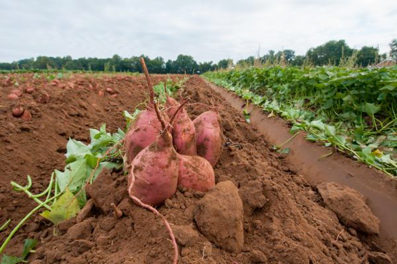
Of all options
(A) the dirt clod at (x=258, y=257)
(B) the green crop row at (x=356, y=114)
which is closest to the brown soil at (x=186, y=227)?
(A) the dirt clod at (x=258, y=257)

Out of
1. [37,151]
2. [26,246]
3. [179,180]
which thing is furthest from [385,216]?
[37,151]

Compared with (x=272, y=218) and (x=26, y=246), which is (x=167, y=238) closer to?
(x=272, y=218)

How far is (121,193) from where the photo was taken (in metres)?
1.26

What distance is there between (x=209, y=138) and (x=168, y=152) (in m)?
0.48

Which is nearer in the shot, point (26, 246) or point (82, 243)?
point (82, 243)

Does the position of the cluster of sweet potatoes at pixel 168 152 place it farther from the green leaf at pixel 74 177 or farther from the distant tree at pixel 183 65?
the distant tree at pixel 183 65

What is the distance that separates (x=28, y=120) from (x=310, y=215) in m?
3.16

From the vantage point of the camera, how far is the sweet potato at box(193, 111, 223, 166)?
63.9 inches

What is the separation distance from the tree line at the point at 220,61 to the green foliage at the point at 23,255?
127 cm

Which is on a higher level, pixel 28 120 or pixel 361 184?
pixel 28 120

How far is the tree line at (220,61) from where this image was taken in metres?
10.3

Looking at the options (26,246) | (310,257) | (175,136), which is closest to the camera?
(310,257)

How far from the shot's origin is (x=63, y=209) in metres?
1.34

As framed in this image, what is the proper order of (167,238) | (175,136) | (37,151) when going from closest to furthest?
(167,238)
(175,136)
(37,151)
